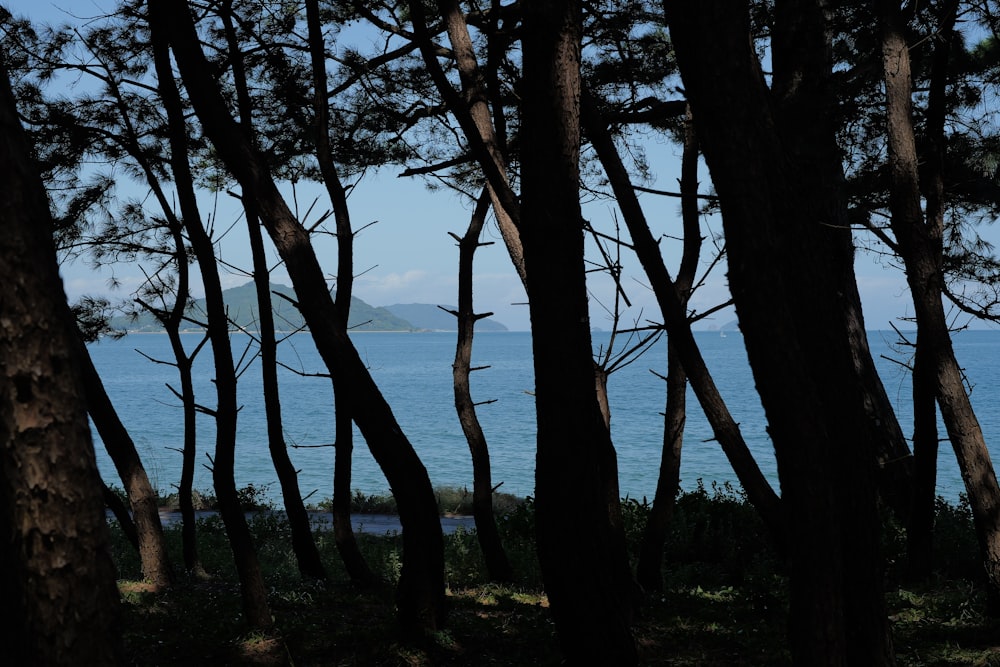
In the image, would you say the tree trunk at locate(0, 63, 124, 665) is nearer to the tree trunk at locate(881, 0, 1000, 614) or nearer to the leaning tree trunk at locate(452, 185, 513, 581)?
the leaning tree trunk at locate(452, 185, 513, 581)

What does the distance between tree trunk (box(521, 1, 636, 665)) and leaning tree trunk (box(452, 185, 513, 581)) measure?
2773 millimetres

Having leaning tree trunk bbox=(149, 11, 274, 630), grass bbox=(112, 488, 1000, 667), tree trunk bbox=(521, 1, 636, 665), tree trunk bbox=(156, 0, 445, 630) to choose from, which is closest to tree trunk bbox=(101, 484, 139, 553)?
grass bbox=(112, 488, 1000, 667)

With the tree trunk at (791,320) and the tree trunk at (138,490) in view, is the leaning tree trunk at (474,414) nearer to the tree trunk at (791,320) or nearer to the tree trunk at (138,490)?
the tree trunk at (138,490)

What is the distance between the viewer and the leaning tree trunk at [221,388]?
5297mm

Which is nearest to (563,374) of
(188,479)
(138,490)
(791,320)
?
(791,320)

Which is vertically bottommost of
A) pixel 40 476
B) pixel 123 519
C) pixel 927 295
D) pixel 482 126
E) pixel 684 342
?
pixel 123 519

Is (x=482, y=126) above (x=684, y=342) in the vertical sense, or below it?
above

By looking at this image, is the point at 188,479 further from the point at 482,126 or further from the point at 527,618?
the point at 482,126

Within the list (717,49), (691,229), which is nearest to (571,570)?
(717,49)

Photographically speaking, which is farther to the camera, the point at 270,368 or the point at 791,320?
the point at 270,368

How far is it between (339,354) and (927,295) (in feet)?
12.7

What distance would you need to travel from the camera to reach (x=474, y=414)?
724cm

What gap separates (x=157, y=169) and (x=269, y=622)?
235 inches

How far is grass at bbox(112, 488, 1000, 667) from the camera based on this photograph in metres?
5.04
